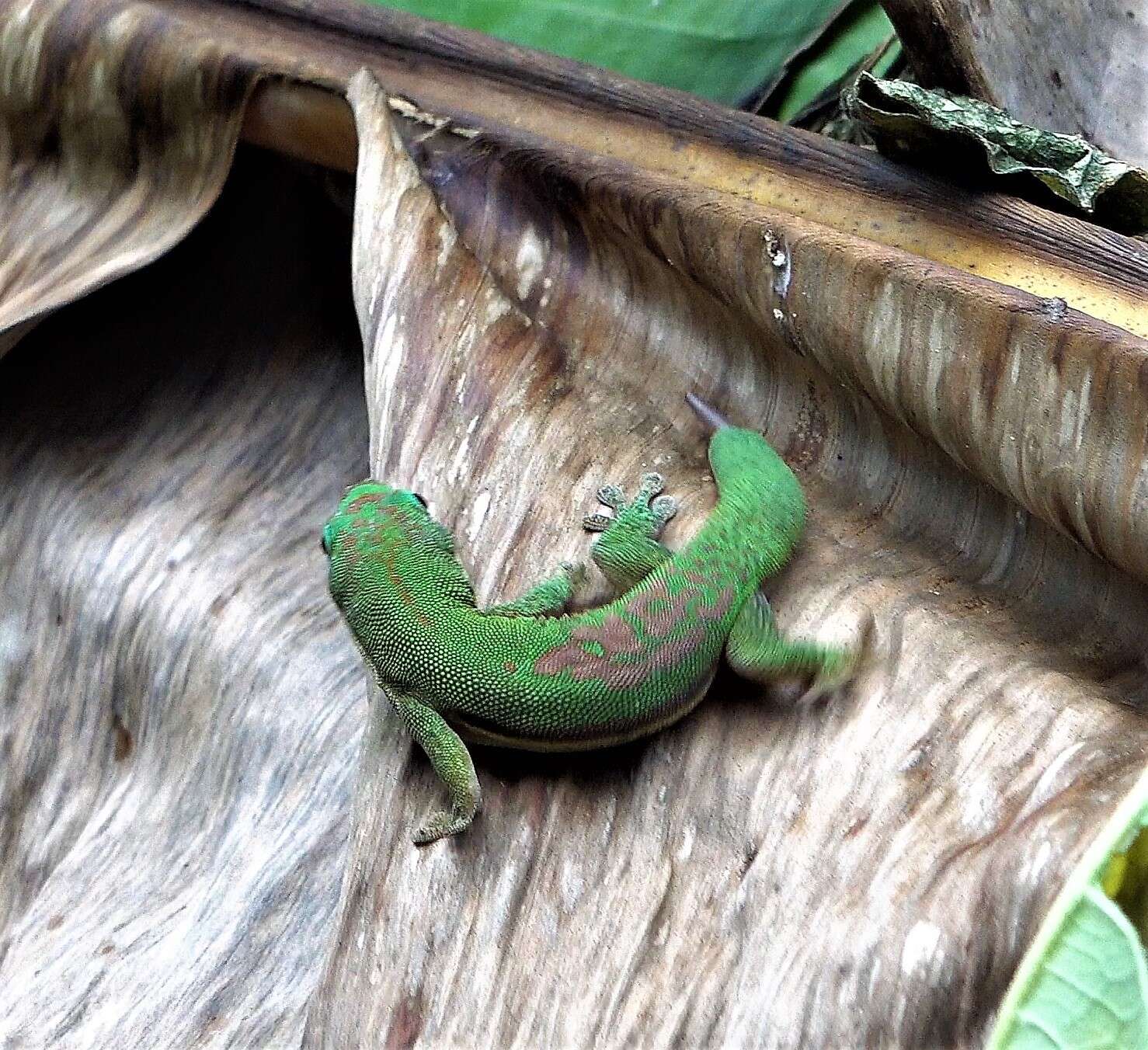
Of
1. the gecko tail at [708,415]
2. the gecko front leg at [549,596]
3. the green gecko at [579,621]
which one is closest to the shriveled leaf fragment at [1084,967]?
the green gecko at [579,621]

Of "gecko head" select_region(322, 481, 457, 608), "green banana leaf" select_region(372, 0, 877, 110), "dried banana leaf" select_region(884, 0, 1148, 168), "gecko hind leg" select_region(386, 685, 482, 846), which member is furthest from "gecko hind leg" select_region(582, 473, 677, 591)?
"green banana leaf" select_region(372, 0, 877, 110)

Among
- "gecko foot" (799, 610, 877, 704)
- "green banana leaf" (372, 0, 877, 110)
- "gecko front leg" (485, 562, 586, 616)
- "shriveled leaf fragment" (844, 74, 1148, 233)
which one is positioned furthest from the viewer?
"green banana leaf" (372, 0, 877, 110)

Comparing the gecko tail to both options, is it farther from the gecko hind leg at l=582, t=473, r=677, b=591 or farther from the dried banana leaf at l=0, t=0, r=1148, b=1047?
the gecko hind leg at l=582, t=473, r=677, b=591

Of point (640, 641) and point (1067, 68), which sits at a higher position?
point (1067, 68)

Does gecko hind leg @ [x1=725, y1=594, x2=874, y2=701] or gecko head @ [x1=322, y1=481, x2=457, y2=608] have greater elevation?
gecko hind leg @ [x1=725, y1=594, x2=874, y2=701]

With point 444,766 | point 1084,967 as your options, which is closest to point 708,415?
point 444,766

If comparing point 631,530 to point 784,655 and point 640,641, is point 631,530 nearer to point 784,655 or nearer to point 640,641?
point 640,641
